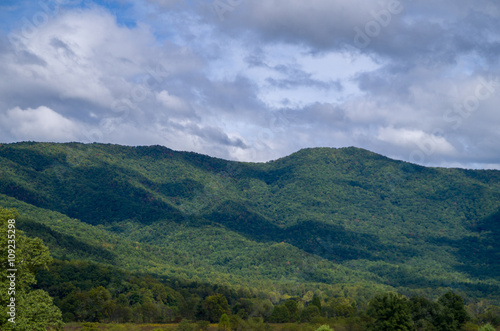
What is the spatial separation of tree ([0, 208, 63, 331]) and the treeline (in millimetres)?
40725

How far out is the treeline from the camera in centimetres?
6241

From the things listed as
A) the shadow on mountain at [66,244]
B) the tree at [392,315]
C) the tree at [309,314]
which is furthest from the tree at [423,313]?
the shadow on mountain at [66,244]

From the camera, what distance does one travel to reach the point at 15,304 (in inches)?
1077

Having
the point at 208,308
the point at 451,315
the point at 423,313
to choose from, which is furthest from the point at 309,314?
the point at 451,315

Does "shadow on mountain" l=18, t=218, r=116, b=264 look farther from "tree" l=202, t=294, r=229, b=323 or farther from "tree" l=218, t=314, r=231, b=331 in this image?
"tree" l=218, t=314, r=231, b=331

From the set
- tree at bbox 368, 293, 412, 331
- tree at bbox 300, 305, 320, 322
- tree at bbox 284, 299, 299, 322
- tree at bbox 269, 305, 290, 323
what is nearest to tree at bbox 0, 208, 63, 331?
tree at bbox 368, 293, 412, 331

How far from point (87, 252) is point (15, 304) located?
119m

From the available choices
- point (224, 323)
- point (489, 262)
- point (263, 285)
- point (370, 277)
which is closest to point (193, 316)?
point (224, 323)

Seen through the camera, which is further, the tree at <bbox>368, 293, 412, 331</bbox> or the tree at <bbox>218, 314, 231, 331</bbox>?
the tree at <bbox>218, 314, 231, 331</bbox>

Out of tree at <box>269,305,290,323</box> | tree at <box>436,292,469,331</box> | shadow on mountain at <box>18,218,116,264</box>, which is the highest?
shadow on mountain at <box>18,218,116,264</box>

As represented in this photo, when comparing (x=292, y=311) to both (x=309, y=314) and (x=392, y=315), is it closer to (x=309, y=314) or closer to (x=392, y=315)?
(x=309, y=314)

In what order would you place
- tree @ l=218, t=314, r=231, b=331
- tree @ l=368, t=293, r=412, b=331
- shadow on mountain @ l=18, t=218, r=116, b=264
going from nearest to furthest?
tree @ l=368, t=293, r=412, b=331, tree @ l=218, t=314, r=231, b=331, shadow on mountain @ l=18, t=218, r=116, b=264

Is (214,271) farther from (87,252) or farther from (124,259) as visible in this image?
(87,252)

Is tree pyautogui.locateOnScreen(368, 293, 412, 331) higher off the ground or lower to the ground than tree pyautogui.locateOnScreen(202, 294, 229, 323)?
higher
